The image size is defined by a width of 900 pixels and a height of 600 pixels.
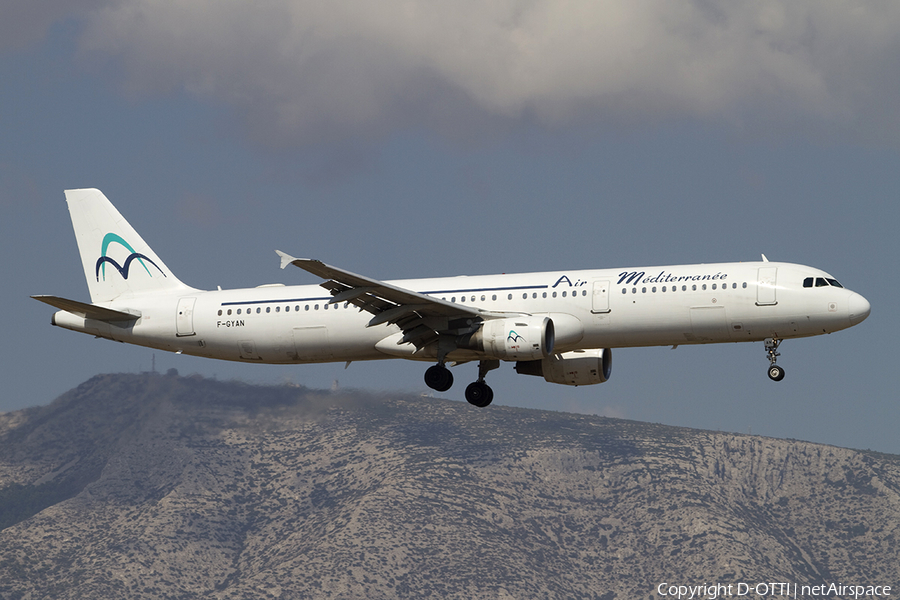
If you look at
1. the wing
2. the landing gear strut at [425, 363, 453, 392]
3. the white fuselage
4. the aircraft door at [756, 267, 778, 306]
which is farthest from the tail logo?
the aircraft door at [756, 267, 778, 306]

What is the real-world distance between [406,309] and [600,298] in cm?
752

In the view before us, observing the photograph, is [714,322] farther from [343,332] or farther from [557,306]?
[343,332]

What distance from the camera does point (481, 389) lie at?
2125 inches

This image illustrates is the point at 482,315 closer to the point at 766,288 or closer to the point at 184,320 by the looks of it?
the point at 766,288

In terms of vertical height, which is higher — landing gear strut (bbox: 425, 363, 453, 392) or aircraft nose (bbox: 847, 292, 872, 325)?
aircraft nose (bbox: 847, 292, 872, 325)

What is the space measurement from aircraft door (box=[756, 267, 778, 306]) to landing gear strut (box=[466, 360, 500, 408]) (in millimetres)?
11618

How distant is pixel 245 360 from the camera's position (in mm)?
54250

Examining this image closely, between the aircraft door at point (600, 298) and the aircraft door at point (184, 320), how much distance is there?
57.0 ft

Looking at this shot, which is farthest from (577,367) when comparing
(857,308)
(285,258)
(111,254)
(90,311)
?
(111,254)

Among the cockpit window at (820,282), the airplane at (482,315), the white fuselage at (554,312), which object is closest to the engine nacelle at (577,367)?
the airplane at (482,315)

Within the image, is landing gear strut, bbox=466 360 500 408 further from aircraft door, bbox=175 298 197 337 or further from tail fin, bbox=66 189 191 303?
tail fin, bbox=66 189 191 303

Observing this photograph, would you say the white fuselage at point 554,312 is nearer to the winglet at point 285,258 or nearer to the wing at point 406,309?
the wing at point 406,309

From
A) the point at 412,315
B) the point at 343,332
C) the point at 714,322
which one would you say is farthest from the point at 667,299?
the point at 343,332

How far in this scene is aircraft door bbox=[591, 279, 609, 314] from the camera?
4897 centimetres
